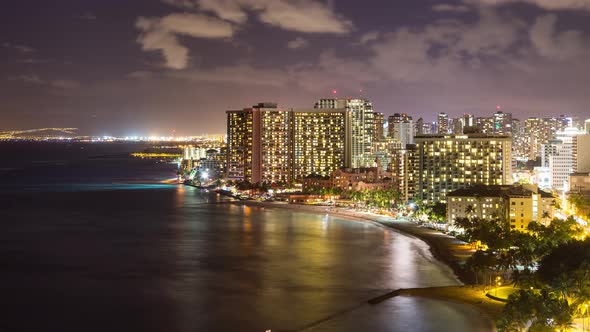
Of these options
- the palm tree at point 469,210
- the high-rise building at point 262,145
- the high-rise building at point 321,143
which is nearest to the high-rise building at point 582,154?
the high-rise building at point 321,143

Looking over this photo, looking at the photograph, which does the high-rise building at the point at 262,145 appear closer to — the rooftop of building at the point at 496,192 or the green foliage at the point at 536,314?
the rooftop of building at the point at 496,192

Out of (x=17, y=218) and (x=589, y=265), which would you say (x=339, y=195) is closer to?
(x=17, y=218)

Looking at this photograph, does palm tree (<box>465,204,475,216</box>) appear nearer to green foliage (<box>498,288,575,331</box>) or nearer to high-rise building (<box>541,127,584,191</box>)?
green foliage (<box>498,288,575,331</box>)

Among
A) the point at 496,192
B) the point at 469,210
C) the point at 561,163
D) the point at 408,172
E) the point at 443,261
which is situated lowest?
the point at 443,261

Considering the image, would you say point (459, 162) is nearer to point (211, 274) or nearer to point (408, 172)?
point (408, 172)

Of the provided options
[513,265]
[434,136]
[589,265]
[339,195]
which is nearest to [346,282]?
[513,265]

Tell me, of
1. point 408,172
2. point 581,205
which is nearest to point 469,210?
point 581,205
